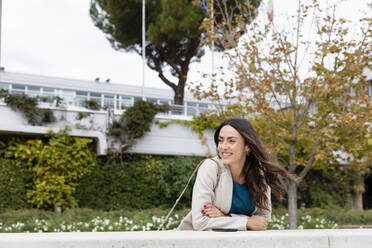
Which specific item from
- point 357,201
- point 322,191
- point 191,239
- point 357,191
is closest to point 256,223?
point 191,239

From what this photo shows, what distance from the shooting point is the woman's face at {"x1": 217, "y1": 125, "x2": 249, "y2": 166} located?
2539 millimetres

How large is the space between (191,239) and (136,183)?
1091 cm

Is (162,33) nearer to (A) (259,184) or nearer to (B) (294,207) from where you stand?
(B) (294,207)

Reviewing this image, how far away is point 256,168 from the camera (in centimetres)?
271

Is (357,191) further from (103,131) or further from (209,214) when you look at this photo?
(209,214)

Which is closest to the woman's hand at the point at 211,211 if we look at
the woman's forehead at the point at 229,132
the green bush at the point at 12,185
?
the woman's forehead at the point at 229,132

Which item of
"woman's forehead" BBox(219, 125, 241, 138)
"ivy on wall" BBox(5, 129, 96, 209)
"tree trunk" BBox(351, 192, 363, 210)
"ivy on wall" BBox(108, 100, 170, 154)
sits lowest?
"tree trunk" BBox(351, 192, 363, 210)

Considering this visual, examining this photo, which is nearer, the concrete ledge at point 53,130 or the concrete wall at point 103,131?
the concrete ledge at point 53,130

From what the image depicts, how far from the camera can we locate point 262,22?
26.5 ft

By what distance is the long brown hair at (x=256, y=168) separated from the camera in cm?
259

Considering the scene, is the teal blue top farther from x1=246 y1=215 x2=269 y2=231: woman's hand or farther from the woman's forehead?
the woman's forehead

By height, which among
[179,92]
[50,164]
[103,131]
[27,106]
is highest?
[179,92]

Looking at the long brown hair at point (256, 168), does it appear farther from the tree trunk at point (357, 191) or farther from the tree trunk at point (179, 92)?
the tree trunk at point (179, 92)

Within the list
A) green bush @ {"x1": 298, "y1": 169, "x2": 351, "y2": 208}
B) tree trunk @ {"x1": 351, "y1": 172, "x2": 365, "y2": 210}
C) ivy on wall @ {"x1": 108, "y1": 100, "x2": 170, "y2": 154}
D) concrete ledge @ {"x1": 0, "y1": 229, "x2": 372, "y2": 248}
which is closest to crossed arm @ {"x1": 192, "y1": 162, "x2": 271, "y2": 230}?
concrete ledge @ {"x1": 0, "y1": 229, "x2": 372, "y2": 248}
